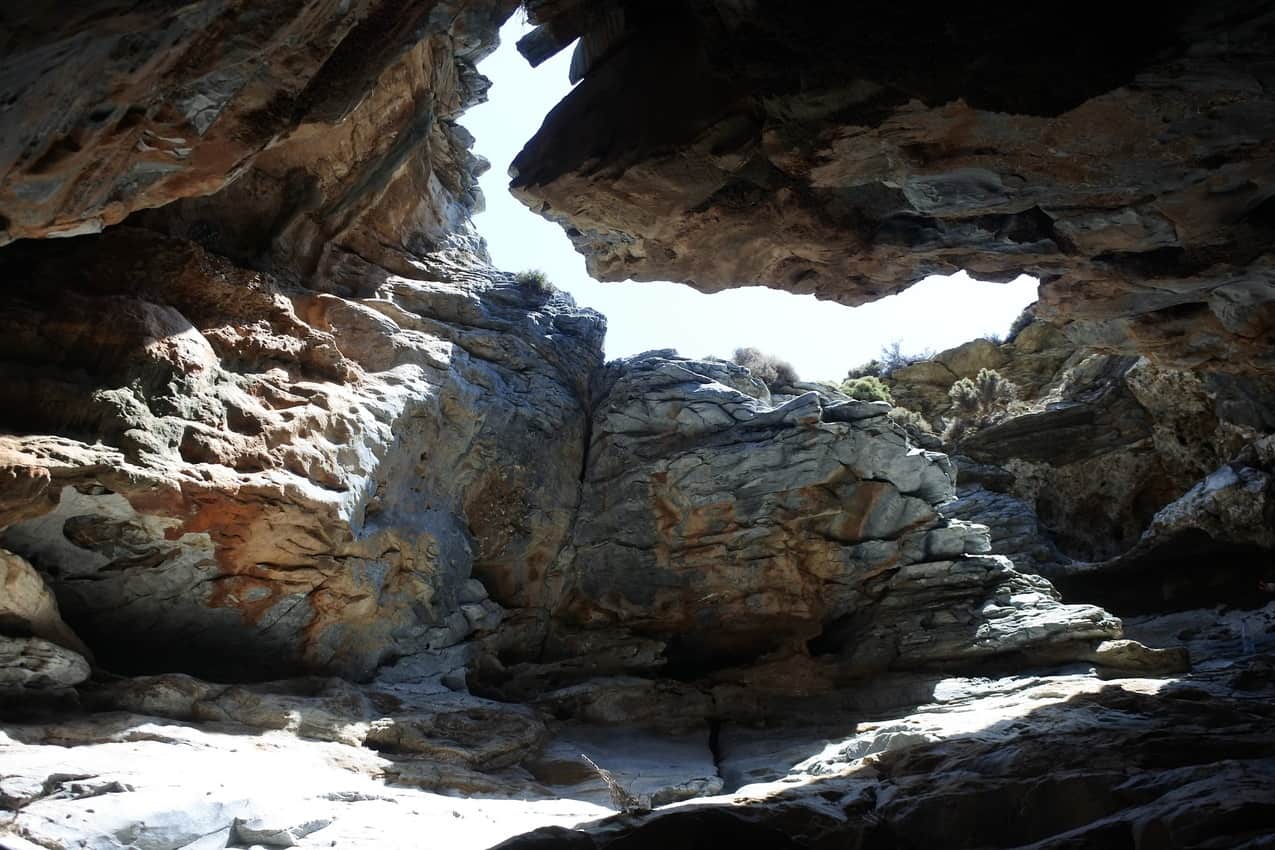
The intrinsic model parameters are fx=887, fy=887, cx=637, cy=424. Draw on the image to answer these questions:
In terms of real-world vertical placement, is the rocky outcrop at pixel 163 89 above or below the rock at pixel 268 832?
above

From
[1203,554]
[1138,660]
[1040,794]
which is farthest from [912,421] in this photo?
[1040,794]

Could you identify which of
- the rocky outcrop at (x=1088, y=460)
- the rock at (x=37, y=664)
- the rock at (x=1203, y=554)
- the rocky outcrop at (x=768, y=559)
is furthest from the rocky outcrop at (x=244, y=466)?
the rock at (x=1203, y=554)

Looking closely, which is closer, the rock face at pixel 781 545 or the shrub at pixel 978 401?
the rock face at pixel 781 545

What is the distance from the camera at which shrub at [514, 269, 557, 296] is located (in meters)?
21.0

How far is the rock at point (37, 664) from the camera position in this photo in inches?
395

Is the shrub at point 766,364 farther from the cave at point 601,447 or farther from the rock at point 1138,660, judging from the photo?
the rock at point 1138,660

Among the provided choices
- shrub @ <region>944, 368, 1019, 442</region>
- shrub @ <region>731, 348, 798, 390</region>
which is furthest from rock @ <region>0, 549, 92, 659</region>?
shrub @ <region>944, 368, 1019, 442</region>

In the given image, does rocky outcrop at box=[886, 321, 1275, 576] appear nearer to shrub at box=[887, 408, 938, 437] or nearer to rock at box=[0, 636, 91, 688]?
shrub at box=[887, 408, 938, 437]

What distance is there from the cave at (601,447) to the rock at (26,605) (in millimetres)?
69

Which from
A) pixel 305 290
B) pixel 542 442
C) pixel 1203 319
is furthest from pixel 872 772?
pixel 305 290

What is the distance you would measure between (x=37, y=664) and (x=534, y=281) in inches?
526

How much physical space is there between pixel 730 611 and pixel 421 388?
7.64 meters

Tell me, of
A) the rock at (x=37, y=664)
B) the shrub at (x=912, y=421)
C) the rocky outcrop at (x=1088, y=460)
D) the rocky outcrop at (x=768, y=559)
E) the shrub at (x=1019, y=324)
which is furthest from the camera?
the shrub at (x=1019, y=324)

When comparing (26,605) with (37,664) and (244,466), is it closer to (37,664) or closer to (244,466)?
(37,664)
